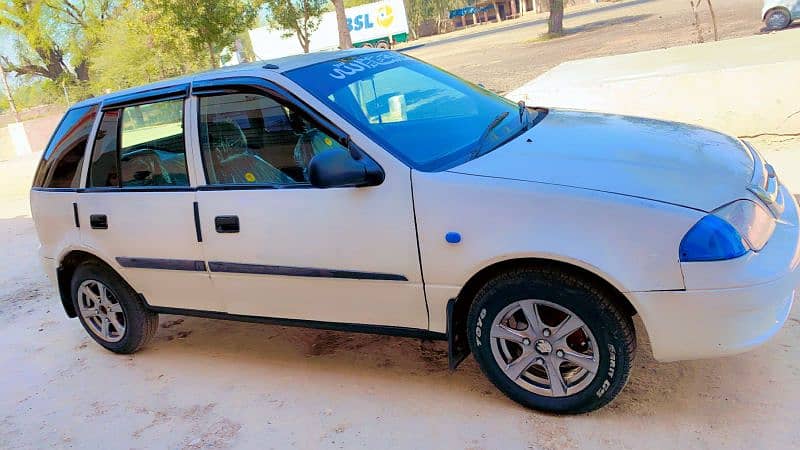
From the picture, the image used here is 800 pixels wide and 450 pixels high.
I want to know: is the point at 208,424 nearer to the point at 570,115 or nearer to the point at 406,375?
the point at 406,375

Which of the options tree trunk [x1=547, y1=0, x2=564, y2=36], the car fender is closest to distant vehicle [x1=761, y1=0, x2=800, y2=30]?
tree trunk [x1=547, y1=0, x2=564, y2=36]

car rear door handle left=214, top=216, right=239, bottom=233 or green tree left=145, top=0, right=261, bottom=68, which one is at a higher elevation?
green tree left=145, top=0, right=261, bottom=68

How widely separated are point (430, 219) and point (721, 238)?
47.6 inches

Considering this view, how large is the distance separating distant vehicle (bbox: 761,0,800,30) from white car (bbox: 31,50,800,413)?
16641 millimetres

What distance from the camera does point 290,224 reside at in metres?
3.37

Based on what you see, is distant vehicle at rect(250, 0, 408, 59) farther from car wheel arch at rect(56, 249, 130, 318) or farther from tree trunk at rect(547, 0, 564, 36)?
car wheel arch at rect(56, 249, 130, 318)

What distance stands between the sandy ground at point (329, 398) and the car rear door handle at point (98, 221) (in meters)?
0.99

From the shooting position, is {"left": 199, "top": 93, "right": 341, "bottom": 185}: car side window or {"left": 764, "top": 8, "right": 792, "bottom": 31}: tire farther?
{"left": 764, "top": 8, "right": 792, "bottom": 31}: tire

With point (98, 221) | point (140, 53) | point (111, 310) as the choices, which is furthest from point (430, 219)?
point (140, 53)

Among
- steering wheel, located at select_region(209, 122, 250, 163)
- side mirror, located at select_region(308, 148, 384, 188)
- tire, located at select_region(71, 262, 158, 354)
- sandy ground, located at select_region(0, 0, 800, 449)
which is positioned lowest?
sandy ground, located at select_region(0, 0, 800, 449)

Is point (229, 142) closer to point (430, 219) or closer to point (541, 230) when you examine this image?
point (430, 219)

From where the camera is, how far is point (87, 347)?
490 centimetres

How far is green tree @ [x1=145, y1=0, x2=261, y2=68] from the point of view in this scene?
16672 millimetres

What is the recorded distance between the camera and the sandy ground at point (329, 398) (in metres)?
2.94
